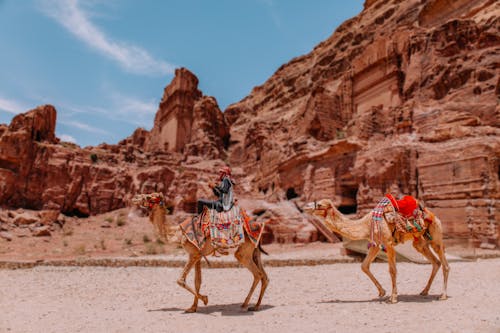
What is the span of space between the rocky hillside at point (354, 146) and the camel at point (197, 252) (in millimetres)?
12386

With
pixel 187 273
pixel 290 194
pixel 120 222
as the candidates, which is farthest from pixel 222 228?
pixel 120 222

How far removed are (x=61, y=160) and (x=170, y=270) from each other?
24.2 metres

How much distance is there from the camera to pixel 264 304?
7.31m

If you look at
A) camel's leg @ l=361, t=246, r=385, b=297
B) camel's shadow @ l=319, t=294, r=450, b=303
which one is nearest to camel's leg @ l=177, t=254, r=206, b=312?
camel's shadow @ l=319, t=294, r=450, b=303

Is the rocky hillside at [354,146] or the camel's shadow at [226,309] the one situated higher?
the rocky hillside at [354,146]

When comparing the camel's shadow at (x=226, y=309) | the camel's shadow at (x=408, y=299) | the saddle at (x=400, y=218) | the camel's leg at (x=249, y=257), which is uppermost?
the saddle at (x=400, y=218)

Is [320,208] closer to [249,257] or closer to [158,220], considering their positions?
[249,257]

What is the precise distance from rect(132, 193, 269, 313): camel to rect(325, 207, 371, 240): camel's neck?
1614 mm

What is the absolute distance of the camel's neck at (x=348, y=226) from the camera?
7.30 meters

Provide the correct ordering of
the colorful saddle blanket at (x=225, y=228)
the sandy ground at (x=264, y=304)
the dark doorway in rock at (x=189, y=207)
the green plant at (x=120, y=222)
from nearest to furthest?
the sandy ground at (x=264, y=304) < the colorful saddle blanket at (x=225, y=228) < the green plant at (x=120, y=222) < the dark doorway in rock at (x=189, y=207)

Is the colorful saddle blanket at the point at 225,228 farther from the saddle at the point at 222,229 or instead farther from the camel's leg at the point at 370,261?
the camel's leg at the point at 370,261

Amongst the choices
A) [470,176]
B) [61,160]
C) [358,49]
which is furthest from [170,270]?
[358,49]

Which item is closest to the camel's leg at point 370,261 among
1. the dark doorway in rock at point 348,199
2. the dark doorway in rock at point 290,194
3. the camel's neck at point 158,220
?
the camel's neck at point 158,220

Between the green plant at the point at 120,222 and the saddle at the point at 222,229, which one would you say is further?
the green plant at the point at 120,222
